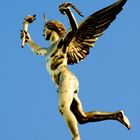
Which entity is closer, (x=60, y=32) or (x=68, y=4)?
(x=68, y=4)

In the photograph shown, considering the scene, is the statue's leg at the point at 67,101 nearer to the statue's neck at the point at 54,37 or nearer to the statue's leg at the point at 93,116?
the statue's leg at the point at 93,116

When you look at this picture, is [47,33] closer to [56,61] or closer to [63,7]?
[56,61]

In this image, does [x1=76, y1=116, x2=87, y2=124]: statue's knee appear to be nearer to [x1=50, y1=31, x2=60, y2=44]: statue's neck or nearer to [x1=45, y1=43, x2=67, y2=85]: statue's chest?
[x1=45, y1=43, x2=67, y2=85]: statue's chest

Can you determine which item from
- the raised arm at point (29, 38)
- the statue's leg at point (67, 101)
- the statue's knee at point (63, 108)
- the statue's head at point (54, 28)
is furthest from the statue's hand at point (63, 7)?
the statue's knee at point (63, 108)

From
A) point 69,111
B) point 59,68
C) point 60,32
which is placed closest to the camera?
point 69,111

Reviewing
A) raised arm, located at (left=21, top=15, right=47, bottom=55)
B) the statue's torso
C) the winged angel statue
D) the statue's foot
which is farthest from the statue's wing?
the statue's foot

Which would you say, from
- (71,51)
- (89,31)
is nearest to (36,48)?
(71,51)

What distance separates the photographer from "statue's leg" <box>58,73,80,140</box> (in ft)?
45.1

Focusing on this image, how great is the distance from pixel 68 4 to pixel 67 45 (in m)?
1.06

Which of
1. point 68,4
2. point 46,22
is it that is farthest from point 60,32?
point 68,4

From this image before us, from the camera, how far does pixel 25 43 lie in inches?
653

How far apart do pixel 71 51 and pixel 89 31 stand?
0.58 metres

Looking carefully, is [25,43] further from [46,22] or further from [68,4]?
[68,4]

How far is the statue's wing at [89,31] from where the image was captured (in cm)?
1543
